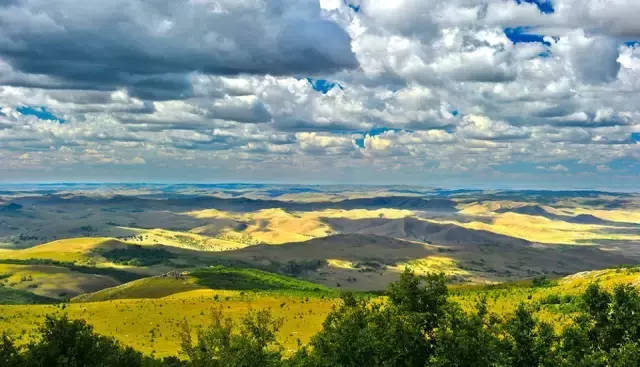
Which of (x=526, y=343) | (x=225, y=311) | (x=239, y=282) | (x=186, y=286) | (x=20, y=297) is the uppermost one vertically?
(x=526, y=343)

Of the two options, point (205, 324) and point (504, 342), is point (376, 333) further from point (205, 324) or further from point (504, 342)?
point (205, 324)

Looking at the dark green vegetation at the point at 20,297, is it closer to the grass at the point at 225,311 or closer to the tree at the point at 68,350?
the grass at the point at 225,311

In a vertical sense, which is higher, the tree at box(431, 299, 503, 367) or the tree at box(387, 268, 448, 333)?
the tree at box(387, 268, 448, 333)

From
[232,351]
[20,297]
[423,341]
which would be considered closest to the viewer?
[423,341]

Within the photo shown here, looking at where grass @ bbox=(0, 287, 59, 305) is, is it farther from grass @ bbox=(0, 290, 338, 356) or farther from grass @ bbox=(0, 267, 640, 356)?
grass @ bbox=(0, 290, 338, 356)

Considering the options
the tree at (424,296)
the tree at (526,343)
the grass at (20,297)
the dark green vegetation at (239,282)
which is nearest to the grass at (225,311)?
the tree at (424,296)

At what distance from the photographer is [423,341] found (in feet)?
137

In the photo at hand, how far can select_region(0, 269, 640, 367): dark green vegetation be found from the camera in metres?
37.3

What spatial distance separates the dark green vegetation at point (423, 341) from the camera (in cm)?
3728

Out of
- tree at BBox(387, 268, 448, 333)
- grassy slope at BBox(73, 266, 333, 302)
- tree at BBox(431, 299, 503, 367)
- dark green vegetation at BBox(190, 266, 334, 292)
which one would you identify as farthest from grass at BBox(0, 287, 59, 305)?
tree at BBox(431, 299, 503, 367)

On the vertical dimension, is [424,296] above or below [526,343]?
above

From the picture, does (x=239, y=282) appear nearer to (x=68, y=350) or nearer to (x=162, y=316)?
(x=162, y=316)

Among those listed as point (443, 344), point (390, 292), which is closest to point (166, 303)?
point (390, 292)

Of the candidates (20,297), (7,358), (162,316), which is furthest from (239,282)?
(7,358)
